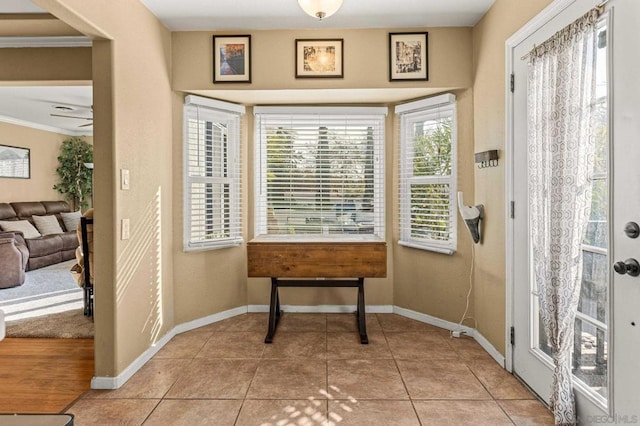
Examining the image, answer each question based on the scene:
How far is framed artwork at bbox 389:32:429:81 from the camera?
3041 millimetres

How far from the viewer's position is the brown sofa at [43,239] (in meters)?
5.43

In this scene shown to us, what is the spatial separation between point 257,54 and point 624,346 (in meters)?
3.12

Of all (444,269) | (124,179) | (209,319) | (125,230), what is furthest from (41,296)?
(444,269)

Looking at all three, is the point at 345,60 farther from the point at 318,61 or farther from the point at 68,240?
the point at 68,240

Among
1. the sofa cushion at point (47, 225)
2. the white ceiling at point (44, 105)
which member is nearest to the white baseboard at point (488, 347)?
the white ceiling at point (44, 105)

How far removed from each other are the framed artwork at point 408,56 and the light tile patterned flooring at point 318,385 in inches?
89.4

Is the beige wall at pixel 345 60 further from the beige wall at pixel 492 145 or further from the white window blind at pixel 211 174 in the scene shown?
the white window blind at pixel 211 174

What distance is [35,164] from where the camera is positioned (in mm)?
6762

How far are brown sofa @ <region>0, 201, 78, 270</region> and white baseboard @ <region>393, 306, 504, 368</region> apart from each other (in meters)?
5.47

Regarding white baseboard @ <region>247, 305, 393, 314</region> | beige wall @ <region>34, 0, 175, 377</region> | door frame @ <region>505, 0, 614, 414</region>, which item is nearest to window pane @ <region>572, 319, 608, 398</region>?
door frame @ <region>505, 0, 614, 414</region>

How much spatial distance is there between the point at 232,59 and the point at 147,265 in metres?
1.88

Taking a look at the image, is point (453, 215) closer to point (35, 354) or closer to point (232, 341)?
point (232, 341)

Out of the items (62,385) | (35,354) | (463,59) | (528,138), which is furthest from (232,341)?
(463,59)

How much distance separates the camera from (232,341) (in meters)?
2.98
